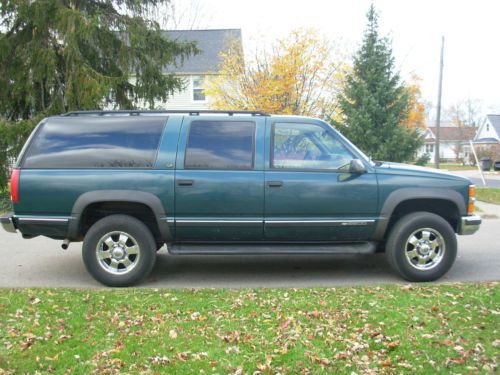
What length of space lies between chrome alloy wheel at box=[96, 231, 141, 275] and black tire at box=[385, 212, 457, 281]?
296 cm

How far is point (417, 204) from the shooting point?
18.5 feet

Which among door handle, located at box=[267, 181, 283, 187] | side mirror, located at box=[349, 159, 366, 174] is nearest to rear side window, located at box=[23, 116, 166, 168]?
door handle, located at box=[267, 181, 283, 187]

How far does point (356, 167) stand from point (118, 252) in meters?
2.87

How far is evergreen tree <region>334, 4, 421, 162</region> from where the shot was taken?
49.6ft

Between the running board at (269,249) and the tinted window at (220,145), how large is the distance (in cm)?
94

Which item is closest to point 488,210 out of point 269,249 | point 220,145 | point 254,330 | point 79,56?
point 269,249

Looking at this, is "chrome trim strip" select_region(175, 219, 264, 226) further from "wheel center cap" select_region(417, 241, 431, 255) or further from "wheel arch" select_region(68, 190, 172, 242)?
"wheel center cap" select_region(417, 241, 431, 255)

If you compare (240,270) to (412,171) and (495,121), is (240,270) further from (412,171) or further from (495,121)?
(495,121)

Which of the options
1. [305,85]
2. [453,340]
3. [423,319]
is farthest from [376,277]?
[305,85]

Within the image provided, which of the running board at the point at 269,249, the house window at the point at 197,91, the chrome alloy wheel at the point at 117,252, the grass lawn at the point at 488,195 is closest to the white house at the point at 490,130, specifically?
the house window at the point at 197,91

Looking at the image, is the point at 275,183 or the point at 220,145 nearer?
the point at 275,183

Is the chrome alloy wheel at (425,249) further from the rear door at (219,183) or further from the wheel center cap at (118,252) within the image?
the wheel center cap at (118,252)

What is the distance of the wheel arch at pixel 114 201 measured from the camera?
17.0 feet

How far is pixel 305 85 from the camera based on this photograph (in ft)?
53.6
